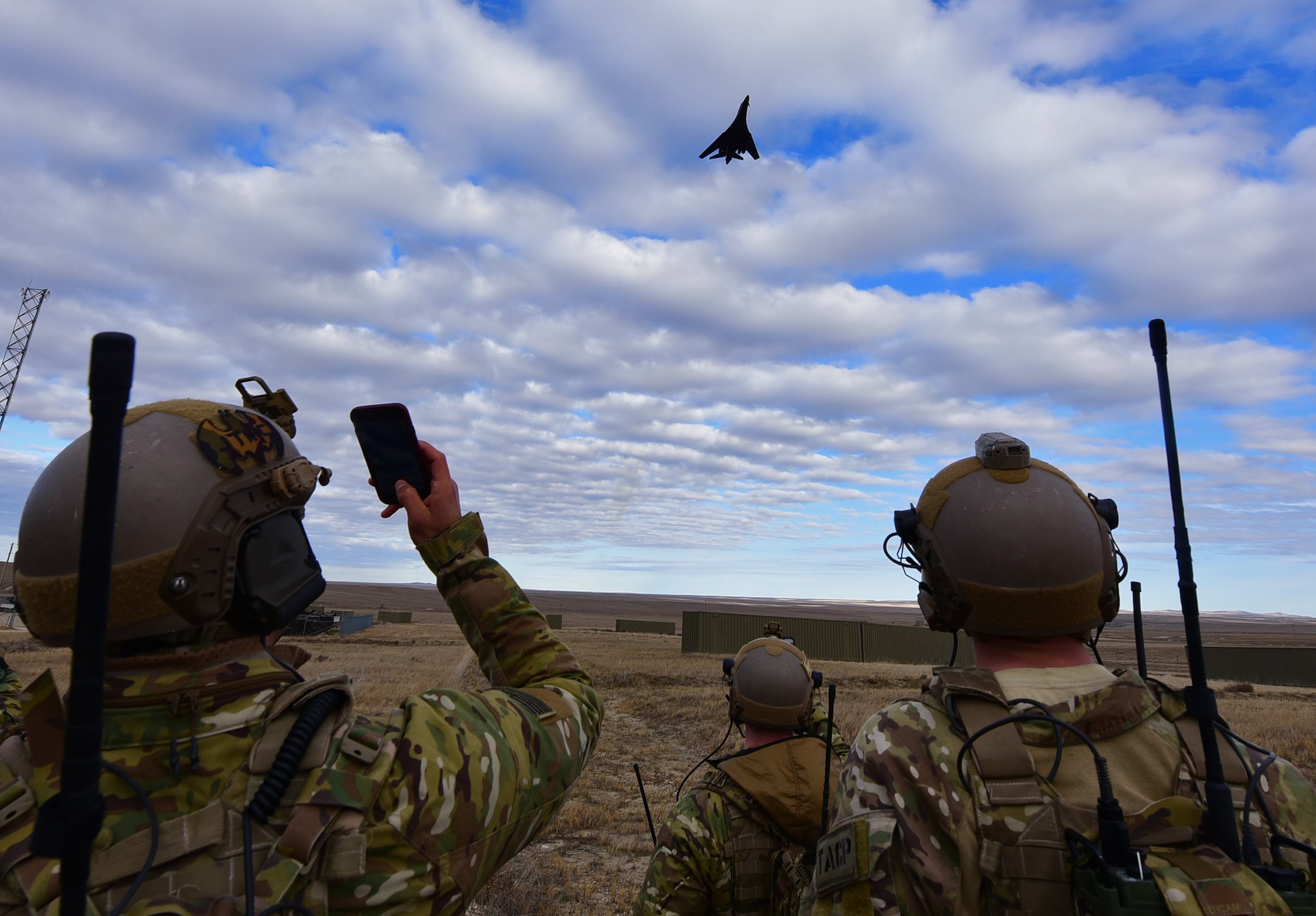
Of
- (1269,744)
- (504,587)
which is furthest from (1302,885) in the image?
(1269,744)

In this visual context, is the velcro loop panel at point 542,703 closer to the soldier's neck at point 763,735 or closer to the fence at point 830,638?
the soldier's neck at point 763,735

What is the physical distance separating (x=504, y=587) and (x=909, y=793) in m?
1.25

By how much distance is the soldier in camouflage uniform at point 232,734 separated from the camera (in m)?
1.77

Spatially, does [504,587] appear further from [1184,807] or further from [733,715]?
[733,715]

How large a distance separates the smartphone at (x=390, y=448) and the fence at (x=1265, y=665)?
125 ft

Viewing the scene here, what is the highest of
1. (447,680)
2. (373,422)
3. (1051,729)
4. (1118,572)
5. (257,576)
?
(373,422)

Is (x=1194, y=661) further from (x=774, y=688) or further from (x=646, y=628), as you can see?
(x=646, y=628)

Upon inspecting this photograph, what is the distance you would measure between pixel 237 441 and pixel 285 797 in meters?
0.87

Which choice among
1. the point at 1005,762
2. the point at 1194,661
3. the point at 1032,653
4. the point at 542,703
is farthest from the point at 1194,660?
the point at 542,703

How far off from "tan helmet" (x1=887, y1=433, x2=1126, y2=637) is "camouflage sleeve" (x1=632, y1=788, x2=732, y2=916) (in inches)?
62.9

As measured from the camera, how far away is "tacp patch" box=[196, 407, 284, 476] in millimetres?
2105

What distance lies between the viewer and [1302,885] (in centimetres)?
208

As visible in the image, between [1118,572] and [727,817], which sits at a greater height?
[1118,572]

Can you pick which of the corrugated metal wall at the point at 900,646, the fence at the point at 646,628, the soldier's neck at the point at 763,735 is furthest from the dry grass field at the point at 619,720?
the fence at the point at 646,628
